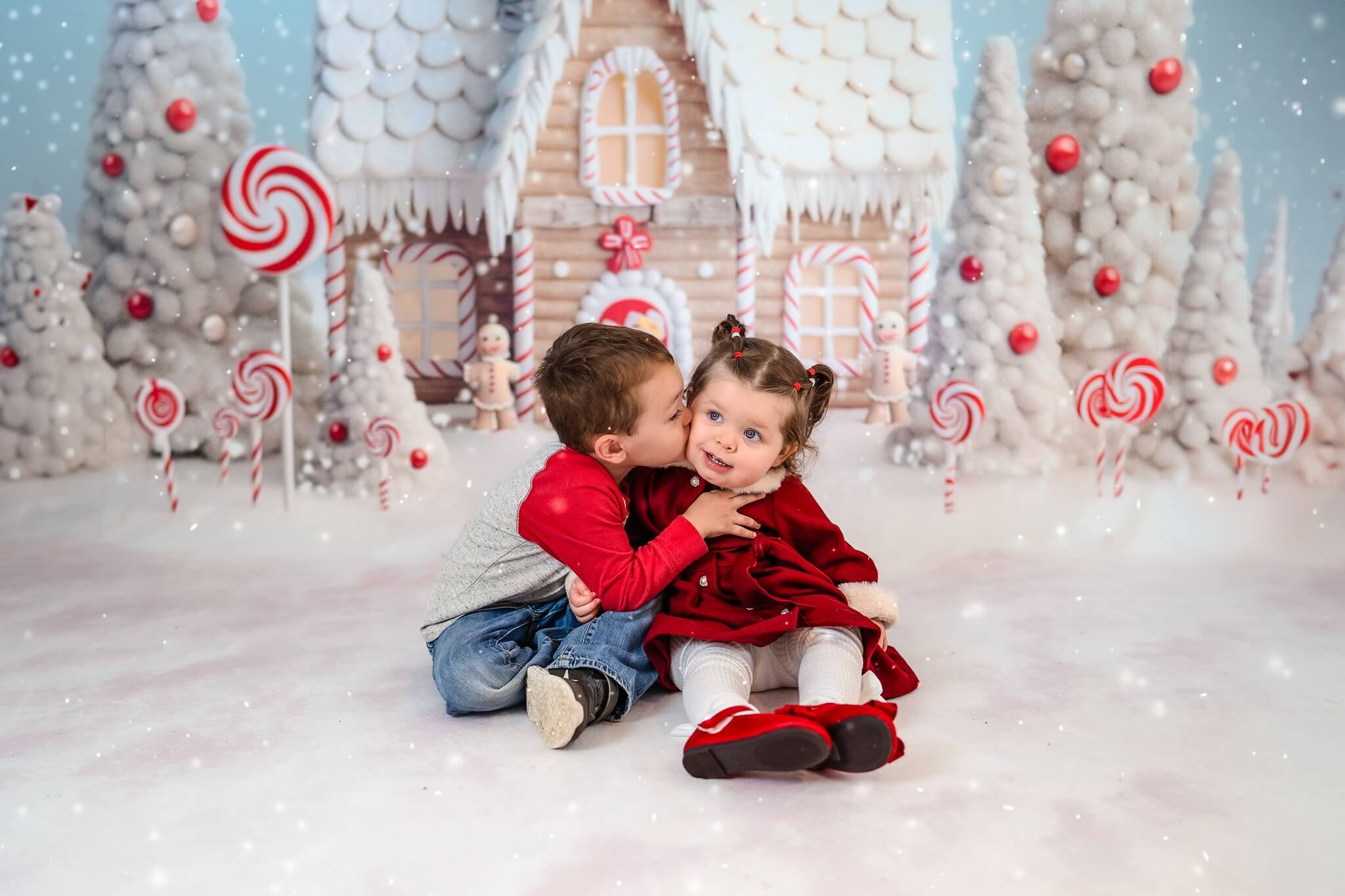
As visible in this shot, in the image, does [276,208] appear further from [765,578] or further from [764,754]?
[764,754]

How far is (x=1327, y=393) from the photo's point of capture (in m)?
4.25

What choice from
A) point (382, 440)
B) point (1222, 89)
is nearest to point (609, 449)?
point (382, 440)

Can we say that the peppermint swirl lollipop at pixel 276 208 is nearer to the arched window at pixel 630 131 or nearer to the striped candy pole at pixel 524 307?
the striped candy pole at pixel 524 307

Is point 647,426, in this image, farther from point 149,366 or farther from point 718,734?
point 149,366

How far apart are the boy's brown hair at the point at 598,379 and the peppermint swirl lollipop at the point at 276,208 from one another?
216 centimetres

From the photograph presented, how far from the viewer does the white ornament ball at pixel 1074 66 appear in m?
4.31

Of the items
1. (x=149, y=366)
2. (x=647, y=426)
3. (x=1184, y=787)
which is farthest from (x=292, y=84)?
(x=1184, y=787)

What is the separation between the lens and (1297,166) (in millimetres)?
4316

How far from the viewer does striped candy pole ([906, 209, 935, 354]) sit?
453 centimetres

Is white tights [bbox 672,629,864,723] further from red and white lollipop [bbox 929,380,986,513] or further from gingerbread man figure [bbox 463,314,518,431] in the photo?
gingerbread man figure [bbox 463,314,518,431]

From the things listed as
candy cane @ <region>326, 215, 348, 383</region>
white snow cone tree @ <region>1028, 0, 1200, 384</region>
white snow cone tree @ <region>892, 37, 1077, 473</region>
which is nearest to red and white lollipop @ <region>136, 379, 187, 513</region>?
candy cane @ <region>326, 215, 348, 383</region>

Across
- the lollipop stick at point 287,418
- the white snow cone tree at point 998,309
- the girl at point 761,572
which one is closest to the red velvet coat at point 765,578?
the girl at point 761,572

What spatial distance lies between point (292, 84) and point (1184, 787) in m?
4.03

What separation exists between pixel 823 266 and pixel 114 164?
2.74 meters
